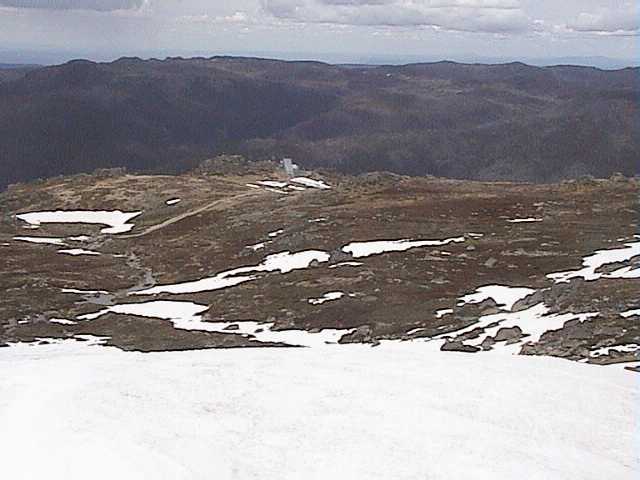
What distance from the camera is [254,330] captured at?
4356 cm

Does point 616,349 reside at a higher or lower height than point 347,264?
higher

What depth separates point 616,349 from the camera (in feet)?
90.1

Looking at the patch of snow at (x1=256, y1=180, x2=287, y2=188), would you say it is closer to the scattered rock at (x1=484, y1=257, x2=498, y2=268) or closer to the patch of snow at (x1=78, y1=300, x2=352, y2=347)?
the patch of snow at (x1=78, y1=300, x2=352, y2=347)

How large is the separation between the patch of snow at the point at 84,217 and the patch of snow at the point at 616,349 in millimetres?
77798

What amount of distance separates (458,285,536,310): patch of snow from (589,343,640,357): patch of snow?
12183 millimetres

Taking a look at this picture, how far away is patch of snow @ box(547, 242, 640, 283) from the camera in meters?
45.5

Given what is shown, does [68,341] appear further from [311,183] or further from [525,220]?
[311,183]

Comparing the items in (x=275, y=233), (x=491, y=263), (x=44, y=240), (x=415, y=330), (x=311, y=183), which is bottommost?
(x=311, y=183)

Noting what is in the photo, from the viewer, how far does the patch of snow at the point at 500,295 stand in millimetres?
41594

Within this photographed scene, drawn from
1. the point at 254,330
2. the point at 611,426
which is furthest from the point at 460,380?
the point at 254,330

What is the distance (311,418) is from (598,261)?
127ft

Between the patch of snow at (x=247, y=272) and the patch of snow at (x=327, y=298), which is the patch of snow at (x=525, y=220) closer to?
the patch of snow at (x=247, y=272)

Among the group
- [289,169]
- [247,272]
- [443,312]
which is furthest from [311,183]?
[443,312]

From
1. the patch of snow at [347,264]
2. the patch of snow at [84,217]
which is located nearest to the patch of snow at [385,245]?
the patch of snow at [347,264]
